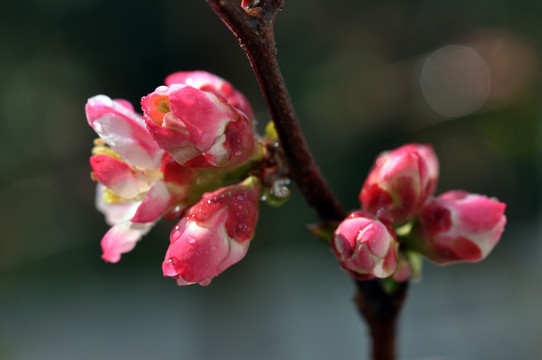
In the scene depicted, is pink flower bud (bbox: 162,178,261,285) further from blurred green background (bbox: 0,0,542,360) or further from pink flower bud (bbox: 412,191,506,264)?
blurred green background (bbox: 0,0,542,360)

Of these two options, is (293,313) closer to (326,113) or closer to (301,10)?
(326,113)

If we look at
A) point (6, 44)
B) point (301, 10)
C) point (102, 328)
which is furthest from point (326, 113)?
point (6, 44)

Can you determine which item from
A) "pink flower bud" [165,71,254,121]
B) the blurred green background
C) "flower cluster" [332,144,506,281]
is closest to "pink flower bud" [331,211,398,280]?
"flower cluster" [332,144,506,281]

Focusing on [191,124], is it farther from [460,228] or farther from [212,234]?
[460,228]

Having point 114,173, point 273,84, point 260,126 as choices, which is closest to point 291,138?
point 273,84

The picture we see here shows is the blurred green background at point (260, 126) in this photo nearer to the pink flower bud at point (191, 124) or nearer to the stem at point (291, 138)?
the stem at point (291, 138)
